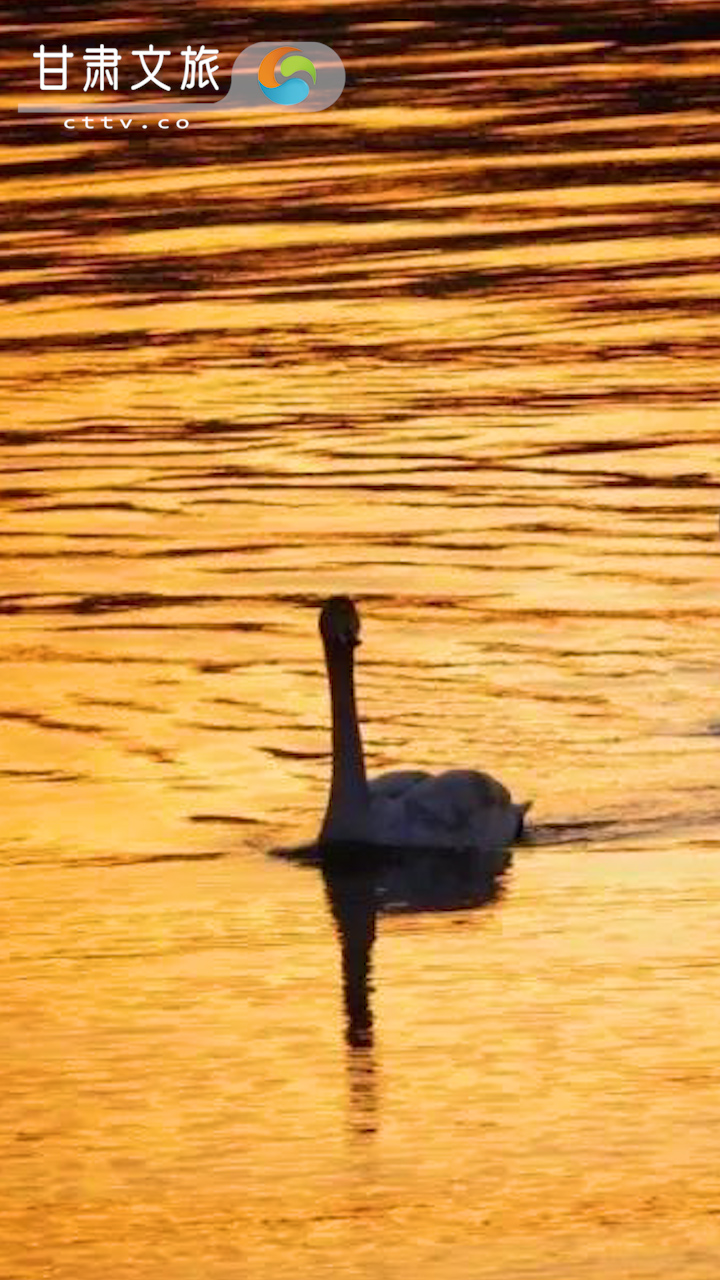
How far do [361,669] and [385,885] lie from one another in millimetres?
3030

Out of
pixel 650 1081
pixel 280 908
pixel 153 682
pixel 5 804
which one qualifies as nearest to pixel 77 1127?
pixel 650 1081

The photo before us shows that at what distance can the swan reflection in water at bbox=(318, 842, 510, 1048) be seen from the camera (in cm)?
1472

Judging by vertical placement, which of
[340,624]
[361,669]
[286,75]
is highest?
[286,75]

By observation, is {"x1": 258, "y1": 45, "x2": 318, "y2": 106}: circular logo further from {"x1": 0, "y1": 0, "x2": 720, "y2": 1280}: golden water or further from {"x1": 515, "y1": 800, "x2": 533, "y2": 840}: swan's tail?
{"x1": 515, "y1": 800, "x2": 533, "y2": 840}: swan's tail

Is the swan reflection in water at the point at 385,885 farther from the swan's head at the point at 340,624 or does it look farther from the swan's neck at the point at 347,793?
the swan's head at the point at 340,624

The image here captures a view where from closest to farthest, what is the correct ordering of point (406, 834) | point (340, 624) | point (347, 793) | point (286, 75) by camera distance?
1. point (347, 793)
2. point (406, 834)
3. point (340, 624)
4. point (286, 75)

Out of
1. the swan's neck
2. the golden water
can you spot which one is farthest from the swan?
the golden water

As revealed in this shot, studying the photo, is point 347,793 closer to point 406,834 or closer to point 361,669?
point 406,834

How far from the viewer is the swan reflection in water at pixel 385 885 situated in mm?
14719

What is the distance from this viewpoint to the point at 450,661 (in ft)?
60.3

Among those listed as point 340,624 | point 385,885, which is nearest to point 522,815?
point 385,885

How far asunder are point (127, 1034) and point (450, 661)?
525 centimetres

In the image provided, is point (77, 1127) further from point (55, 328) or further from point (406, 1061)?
point (55, 328)

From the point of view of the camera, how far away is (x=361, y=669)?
18.5 m
